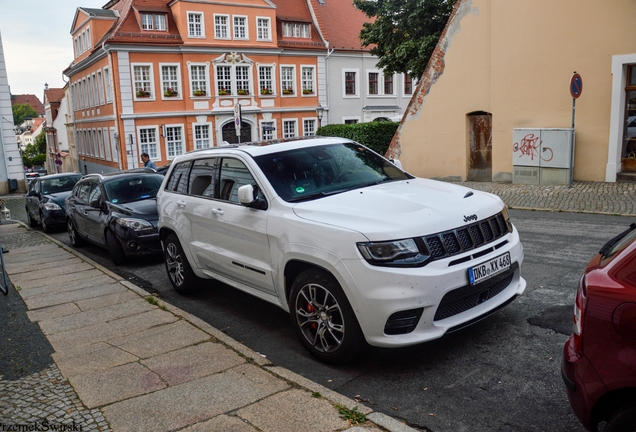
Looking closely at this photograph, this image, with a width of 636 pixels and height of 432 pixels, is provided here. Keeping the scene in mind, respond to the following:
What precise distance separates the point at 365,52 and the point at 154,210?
40765 mm

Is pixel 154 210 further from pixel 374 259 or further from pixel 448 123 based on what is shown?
pixel 448 123

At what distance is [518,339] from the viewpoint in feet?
16.6

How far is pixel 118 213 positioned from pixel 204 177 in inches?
170

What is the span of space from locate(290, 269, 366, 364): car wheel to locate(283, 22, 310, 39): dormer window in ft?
142

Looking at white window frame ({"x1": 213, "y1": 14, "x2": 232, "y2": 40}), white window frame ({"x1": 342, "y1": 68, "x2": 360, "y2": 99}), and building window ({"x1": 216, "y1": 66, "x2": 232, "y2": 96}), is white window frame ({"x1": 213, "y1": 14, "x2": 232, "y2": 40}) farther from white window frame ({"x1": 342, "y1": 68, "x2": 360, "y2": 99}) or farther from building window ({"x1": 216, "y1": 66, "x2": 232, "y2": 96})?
white window frame ({"x1": 342, "y1": 68, "x2": 360, "y2": 99})

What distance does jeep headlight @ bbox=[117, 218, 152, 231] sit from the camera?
9.85 meters

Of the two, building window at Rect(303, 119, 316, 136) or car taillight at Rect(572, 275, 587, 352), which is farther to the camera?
building window at Rect(303, 119, 316, 136)

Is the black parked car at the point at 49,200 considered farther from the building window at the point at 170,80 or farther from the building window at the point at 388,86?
the building window at the point at 388,86

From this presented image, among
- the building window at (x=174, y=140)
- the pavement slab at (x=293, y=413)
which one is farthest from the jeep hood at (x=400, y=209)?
the building window at (x=174, y=140)

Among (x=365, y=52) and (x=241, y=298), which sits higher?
(x=365, y=52)

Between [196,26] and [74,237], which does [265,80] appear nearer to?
[196,26]

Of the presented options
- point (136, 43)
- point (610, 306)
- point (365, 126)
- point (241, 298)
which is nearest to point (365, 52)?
point (136, 43)

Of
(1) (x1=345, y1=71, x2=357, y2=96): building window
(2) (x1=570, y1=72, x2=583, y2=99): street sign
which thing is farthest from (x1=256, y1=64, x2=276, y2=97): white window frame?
(2) (x1=570, y1=72, x2=583, y2=99): street sign

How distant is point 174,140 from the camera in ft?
134
